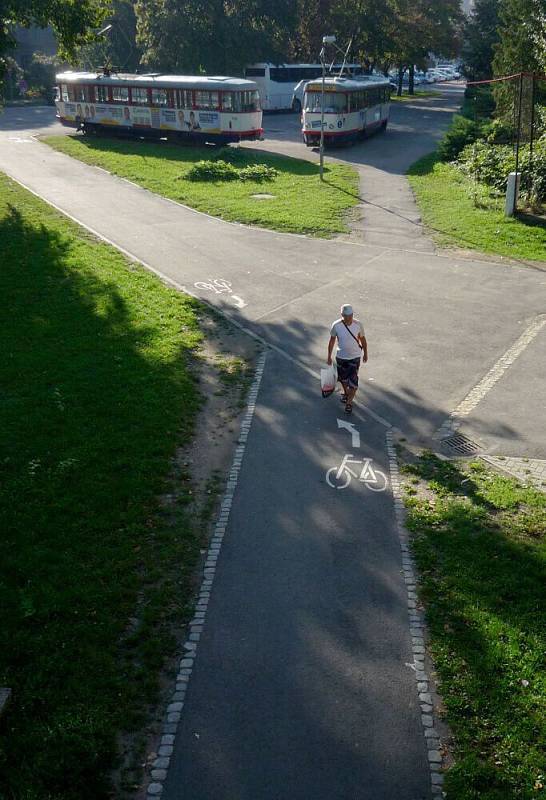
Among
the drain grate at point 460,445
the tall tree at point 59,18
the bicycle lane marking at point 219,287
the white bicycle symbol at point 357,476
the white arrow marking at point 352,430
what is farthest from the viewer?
the tall tree at point 59,18

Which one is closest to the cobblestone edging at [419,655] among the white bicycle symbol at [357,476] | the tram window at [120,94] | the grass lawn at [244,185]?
the white bicycle symbol at [357,476]

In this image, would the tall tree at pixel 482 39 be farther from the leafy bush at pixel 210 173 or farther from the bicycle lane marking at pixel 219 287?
the bicycle lane marking at pixel 219 287

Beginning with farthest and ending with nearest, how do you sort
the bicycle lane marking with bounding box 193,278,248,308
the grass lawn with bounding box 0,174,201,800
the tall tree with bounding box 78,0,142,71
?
the tall tree with bounding box 78,0,142,71, the bicycle lane marking with bounding box 193,278,248,308, the grass lawn with bounding box 0,174,201,800

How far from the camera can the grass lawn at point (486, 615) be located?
242 inches

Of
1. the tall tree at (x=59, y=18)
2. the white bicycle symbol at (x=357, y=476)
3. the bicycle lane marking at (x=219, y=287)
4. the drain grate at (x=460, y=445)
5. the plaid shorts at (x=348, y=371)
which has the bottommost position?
the white bicycle symbol at (x=357, y=476)

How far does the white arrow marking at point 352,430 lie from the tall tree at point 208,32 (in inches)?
1826

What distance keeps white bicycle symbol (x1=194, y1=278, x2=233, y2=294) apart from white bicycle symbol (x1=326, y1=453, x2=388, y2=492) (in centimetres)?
861

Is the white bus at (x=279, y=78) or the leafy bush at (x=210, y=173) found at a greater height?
the white bus at (x=279, y=78)

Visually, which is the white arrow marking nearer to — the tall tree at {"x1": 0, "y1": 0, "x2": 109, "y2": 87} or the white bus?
the tall tree at {"x1": 0, "y1": 0, "x2": 109, "y2": 87}

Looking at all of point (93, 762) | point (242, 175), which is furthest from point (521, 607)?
point (242, 175)

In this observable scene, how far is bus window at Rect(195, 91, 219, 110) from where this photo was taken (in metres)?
38.1

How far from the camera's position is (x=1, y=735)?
6309 millimetres

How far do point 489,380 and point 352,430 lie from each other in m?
3.12

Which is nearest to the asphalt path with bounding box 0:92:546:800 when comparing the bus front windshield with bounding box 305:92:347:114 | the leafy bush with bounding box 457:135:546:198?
the leafy bush with bounding box 457:135:546:198
